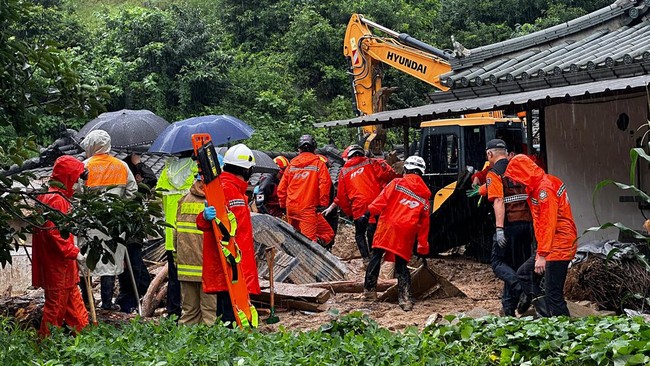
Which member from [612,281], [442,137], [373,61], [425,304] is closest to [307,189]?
[442,137]

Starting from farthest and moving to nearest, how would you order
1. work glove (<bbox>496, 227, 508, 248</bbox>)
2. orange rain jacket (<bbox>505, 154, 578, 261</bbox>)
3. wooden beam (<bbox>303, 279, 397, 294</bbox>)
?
1. wooden beam (<bbox>303, 279, 397, 294</bbox>)
2. work glove (<bbox>496, 227, 508, 248</bbox>)
3. orange rain jacket (<bbox>505, 154, 578, 261</bbox>)

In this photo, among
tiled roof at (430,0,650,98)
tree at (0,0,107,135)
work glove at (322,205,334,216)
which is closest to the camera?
tree at (0,0,107,135)

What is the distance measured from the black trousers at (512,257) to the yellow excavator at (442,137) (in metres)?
4.23

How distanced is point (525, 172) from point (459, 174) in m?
5.73

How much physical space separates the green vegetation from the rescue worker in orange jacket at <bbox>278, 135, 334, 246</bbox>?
7.64 metres

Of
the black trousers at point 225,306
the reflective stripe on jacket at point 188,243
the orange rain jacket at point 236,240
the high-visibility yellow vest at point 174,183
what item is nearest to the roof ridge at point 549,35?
the high-visibility yellow vest at point 174,183

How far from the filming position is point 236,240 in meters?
8.43

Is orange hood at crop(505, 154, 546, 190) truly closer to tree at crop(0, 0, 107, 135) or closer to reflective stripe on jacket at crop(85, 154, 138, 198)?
reflective stripe on jacket at crop(85, 154, 138, 198)

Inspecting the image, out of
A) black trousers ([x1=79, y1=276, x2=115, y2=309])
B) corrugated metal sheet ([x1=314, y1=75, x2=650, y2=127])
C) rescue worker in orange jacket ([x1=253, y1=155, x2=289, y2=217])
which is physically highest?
corrugated metal sheet ([x1=314, y1=75, x2=650, y2=127])

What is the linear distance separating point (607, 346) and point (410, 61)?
41.6 feet

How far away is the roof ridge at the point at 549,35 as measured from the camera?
12.2 meters

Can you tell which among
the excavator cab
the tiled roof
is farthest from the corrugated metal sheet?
the excavator cab

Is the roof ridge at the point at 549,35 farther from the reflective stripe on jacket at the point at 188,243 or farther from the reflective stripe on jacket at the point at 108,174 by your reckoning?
the reflective stripe on jacket at the point at 188,243

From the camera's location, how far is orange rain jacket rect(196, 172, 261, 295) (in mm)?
8078
